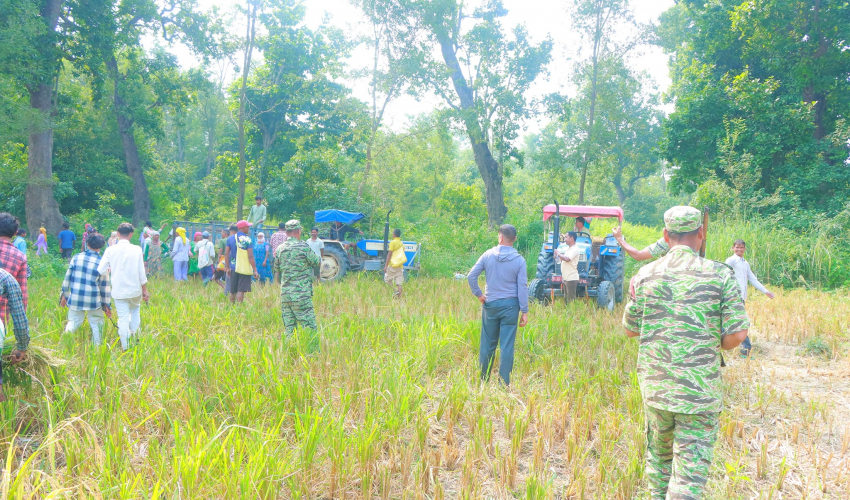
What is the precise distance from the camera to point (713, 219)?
1523 centimetres

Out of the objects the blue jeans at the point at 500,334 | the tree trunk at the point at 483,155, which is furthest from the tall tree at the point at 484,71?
the blue jeans at the point at 500,334

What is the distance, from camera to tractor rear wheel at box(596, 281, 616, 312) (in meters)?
8.67

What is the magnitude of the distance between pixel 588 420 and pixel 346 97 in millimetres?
23927

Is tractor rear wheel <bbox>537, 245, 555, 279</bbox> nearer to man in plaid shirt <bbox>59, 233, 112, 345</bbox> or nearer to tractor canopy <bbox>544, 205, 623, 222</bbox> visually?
tractor canopy <bbox>544, 205, 623, 222</bbox>

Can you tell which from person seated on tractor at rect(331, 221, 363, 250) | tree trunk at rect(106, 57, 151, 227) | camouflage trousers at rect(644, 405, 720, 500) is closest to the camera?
camouflage trousers at rect(644, 405, 720, 500)

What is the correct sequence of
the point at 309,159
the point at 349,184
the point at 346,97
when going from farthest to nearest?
the point at 346,97, the point at 349,184, the point at 309,159

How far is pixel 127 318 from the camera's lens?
5465 mm

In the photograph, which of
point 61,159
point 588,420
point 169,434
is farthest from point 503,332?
point 61,159

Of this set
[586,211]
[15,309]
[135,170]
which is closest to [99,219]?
[135,170]

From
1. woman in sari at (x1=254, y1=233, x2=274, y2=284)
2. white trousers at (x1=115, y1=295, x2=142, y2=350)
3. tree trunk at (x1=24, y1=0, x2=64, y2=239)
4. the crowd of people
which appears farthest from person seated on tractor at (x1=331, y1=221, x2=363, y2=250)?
tree trunk at (x1=24, y1=0, x2=64, y2=239)

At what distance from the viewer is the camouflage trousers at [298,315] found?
5.99m

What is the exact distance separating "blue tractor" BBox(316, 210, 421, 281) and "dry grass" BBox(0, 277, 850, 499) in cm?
596

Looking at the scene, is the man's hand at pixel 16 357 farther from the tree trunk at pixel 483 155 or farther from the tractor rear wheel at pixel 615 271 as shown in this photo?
the tree trunk at pixel 483 155

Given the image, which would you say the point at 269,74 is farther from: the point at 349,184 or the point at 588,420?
the point at 588,420
